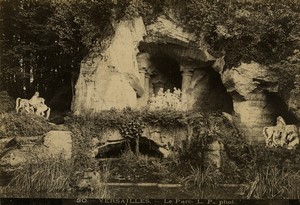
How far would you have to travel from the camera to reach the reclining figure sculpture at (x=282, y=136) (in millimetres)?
6445

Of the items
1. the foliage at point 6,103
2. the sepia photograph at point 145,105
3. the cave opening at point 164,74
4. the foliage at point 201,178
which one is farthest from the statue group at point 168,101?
the foliage at point 6,103

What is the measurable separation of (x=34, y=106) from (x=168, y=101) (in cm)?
177

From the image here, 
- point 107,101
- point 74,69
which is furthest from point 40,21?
point 107,101

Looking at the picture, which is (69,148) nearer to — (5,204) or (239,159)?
(5,204)

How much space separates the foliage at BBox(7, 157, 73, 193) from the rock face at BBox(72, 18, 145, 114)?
2.63 feet

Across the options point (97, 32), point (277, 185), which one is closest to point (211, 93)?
point (277, 185)

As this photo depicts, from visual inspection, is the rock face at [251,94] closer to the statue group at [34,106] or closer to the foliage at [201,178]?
the foliage at [201,178]

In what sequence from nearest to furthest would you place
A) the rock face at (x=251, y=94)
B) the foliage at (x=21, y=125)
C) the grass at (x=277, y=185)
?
the grass at (x=277, y=185)
the foliage at (x=21, y=125)
the rock face at (x=251, y=94)

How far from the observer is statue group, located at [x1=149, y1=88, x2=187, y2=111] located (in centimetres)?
679

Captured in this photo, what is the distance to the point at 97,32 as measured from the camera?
682cm

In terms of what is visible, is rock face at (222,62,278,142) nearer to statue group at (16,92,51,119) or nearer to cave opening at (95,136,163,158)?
cave opening at (95,136,163,158)

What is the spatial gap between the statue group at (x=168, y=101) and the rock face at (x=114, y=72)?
24 cm

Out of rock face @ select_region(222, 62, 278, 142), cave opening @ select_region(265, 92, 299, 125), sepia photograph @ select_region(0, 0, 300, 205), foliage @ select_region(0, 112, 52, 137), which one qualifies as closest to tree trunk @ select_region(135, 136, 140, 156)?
sepia photograph @ select_region(0, 0, 300, 205)

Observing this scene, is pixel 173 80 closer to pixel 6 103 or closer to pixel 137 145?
pixel 137 145
